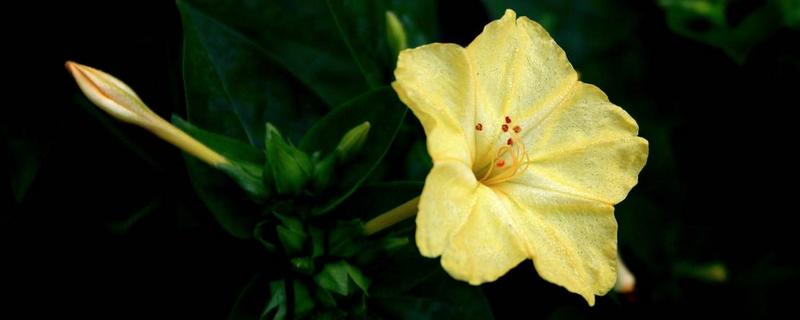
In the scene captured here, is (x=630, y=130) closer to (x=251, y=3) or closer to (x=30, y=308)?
(x=251, y=3)

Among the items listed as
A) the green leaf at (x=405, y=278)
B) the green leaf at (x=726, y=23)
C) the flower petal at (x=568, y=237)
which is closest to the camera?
the flower petal at (x=568, y=237)

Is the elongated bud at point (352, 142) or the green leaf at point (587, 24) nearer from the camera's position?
the elongated bud at point (352, 142)

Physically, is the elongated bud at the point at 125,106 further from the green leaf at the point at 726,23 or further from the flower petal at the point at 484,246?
the green leaf at the point at 726,23

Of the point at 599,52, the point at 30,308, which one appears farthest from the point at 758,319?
the point at 30,308

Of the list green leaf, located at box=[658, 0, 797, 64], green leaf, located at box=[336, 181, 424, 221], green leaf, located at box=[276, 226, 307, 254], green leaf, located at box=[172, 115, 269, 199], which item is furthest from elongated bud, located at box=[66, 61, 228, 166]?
green leaf, located at box=[658, 0, 797, 64]

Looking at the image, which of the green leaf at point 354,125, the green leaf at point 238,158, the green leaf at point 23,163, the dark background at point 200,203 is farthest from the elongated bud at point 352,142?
the green leaf at point 23,163

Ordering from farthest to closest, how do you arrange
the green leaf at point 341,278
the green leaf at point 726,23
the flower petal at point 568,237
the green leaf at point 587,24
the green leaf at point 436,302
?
1. the green leaf at point 587,24
2. the green leaf at point 726,23
3. the green leaf at point 436,302
4. the green leaf at point 341,278
5. the flower petal at point 568,237

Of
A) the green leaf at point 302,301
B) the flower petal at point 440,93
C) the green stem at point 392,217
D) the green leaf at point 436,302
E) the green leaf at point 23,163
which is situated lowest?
the green leaf at point 436,302
